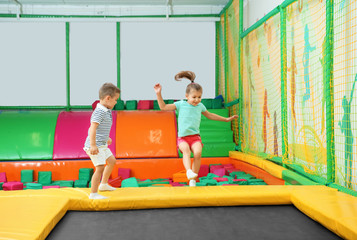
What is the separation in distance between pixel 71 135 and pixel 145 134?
1094mm

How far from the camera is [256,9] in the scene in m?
4.25

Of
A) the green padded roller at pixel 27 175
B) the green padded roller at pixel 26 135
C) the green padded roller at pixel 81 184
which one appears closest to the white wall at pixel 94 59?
the green padded roller at pixel 26 135

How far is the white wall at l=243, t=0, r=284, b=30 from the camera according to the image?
381 centimetres

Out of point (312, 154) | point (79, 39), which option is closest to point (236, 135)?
point (312, 154)

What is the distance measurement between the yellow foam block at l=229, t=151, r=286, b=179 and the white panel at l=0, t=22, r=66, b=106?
3322mm

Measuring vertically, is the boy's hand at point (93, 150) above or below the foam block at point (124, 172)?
above

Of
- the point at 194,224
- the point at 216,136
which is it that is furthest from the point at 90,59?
the point at 194,224

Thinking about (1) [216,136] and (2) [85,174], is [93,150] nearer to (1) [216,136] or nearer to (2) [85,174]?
(2) [85,174]

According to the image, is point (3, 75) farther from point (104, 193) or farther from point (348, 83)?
point (348, 83)

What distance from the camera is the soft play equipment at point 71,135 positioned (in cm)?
463

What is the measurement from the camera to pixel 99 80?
5.89m

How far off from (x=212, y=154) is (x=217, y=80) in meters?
1.75

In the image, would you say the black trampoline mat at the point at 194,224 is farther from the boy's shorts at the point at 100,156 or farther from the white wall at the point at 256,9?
the white wall at the point at 256,9

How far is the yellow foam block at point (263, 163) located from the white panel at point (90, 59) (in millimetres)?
2801
